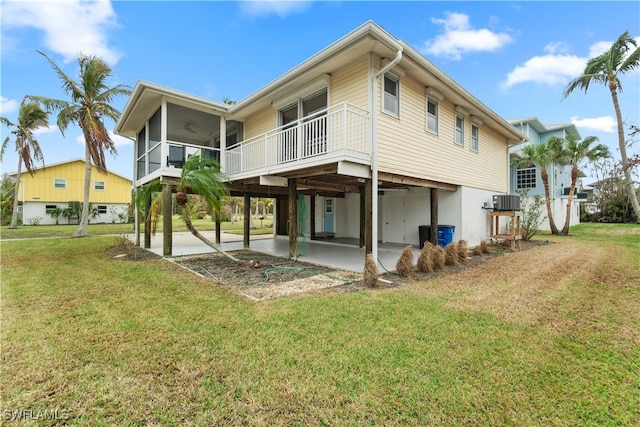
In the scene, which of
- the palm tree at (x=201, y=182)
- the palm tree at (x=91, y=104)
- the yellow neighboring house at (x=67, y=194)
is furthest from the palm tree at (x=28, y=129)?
the palm tree at (x=201, y=182)

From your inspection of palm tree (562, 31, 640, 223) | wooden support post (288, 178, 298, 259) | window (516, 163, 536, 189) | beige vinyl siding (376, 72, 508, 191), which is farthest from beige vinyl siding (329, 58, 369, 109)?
window (516, 163, 536, 189)

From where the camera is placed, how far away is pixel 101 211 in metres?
29.1

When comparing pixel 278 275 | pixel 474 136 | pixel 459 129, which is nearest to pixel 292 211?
pixel 278 275

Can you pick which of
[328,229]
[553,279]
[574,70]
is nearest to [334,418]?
[553,279]

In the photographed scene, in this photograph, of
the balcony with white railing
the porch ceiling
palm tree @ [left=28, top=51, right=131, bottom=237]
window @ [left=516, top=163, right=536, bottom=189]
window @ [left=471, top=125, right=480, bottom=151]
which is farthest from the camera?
window @ [left=516, top=163, right=536, bottom=189]

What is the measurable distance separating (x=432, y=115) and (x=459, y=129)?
2194 mm

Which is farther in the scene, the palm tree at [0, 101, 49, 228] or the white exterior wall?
the white exterior wall

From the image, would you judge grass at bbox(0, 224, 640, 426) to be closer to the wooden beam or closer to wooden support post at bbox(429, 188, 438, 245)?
the wooden beam

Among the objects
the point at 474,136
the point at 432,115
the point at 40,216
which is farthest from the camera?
the point at 40,216

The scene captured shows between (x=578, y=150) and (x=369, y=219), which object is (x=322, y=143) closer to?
(x=369, y=219)

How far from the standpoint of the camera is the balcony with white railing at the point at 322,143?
22.0ft

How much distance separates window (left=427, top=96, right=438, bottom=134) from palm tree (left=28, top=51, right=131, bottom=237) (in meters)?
15.3

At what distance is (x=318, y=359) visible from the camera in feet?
9.66

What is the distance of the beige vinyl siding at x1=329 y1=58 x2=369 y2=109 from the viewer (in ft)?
24.0
